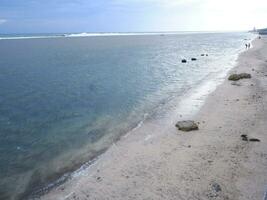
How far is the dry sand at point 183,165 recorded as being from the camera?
13531 mm

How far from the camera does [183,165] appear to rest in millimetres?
15961

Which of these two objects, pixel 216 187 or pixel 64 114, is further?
pixel 64 114

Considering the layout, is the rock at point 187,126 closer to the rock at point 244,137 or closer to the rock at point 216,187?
the rock at point 244,137

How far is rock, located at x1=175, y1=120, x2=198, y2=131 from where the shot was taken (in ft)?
69.8

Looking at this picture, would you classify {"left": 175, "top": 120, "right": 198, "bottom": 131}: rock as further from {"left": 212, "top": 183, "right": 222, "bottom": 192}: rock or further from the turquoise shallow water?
{"left": 212, "top": 183, "right": 222, "bottom": 192}: rock

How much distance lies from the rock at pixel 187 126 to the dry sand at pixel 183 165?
49 centimetres

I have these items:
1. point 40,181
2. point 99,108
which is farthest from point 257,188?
point 99,108

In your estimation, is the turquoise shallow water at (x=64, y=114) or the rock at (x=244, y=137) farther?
the rock at (x=244, y=137)

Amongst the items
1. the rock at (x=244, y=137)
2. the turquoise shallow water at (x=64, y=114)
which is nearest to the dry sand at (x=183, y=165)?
the rock at (x=244, y=137)

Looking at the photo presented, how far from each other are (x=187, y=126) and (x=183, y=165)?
5844mm

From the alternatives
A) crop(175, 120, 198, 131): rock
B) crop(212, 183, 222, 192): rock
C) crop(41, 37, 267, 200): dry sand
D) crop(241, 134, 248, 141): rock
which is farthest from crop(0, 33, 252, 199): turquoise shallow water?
crop(241, 134, 248, 141): rock

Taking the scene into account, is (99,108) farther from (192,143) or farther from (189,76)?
(189,76)

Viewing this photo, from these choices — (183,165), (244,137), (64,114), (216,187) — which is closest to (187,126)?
(244,137)

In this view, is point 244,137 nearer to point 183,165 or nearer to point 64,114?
point 183,165
